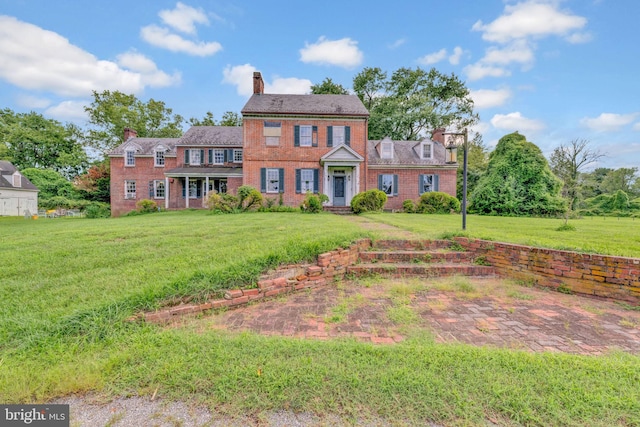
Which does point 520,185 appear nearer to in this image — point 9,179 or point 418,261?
point 418,261

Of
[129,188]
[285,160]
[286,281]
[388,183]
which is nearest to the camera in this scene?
[286,281]

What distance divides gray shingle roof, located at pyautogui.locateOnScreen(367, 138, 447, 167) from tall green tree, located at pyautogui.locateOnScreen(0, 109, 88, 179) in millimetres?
34156

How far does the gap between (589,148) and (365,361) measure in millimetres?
33968

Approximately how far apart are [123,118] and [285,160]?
24.8 meters

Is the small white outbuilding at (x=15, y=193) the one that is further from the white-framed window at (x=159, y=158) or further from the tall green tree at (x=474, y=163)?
the tall green tree at (x=474, y=163)

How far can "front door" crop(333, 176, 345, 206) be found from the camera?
1766 cm

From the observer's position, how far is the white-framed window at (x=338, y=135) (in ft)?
54.7

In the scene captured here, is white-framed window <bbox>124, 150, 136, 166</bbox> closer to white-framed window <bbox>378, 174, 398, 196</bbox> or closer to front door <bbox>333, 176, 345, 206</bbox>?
front door <bbox>333, 176, 345, 206</bbox>

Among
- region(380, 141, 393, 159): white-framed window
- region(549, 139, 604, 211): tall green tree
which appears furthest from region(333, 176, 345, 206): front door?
region(549, 139, 604, 211): tall green tree

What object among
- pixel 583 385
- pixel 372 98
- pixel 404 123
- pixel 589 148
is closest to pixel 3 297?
pixel 583 385

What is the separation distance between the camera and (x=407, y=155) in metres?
19.3

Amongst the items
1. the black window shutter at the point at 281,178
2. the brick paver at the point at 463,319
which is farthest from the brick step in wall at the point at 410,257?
the black window shutter at the point at 281,178

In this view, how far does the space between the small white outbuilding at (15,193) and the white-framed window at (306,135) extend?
93.7ft

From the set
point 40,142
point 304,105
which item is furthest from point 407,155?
point 40,142
